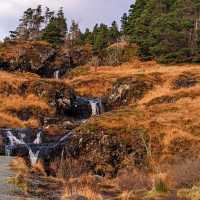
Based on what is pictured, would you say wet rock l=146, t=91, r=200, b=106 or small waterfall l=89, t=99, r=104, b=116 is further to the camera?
small waterfall l=89, t=99, r=104, b=116

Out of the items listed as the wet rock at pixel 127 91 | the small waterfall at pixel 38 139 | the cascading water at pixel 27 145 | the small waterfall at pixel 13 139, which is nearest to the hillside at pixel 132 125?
the wet rock at pixel 127 91

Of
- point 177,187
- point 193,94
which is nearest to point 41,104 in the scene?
point 193,94

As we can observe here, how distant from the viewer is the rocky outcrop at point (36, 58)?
76938mm

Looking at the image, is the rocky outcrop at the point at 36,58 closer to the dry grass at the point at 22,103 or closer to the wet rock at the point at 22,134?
the dry grass at the point at 22,103

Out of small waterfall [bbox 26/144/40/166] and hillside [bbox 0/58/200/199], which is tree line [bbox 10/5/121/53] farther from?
small waterfall [bbox 26/144/40/166]

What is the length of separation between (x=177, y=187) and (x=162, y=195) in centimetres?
193

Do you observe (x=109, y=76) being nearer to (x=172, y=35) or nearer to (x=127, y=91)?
(x=127, y=91)

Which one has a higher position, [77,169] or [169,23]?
[169,23]

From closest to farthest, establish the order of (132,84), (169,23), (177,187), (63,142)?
(177,187) < (63,142) < (132,84) < (169,23)

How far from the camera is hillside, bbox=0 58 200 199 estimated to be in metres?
23.2

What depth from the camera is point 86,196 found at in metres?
16.5

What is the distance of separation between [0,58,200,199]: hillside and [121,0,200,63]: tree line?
20.2 ft

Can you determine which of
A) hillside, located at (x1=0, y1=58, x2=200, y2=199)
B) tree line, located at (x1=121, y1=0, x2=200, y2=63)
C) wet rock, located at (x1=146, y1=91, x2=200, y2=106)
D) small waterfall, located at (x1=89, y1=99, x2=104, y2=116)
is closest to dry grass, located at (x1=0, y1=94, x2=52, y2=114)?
hillside, located at (x1=0, y1=58, x2=200, y2=199)

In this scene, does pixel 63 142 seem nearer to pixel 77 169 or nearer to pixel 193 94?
pixel 77 169
